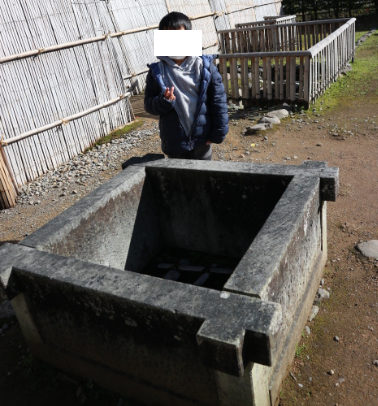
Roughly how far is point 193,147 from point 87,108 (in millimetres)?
4630

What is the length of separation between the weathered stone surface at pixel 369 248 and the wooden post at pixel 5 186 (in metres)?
4.78

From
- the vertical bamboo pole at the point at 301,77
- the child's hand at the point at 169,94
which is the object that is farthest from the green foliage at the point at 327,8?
the child's hand at the point at 169,94

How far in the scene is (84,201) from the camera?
134 inches

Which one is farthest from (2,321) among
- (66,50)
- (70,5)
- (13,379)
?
(70,5)

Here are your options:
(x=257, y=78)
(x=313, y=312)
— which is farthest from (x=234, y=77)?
(x=313, y=312)

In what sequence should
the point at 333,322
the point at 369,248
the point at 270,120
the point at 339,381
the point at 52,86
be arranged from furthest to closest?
the point at 270,120 → the point at 52,86 → the point at 369,248 → the point at 333,322 → the point at 339,381

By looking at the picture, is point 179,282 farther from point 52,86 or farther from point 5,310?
point 52,86

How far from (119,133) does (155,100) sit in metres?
5.02

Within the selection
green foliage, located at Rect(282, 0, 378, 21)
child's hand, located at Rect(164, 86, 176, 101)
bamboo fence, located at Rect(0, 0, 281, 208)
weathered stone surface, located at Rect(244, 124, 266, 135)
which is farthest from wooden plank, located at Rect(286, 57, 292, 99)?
green foliage, located at Rect(282, 0, 378, 21)

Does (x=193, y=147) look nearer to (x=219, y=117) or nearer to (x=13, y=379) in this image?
(x=219, y=117)

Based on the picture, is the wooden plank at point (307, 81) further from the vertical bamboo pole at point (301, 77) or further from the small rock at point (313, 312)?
the small rock at point (313, 312)

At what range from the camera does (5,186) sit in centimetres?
620

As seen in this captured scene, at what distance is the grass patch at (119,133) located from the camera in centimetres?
817

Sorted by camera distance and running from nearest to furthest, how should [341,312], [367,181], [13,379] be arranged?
1. [13,379]
2. [341,312]
3. [367,181]
